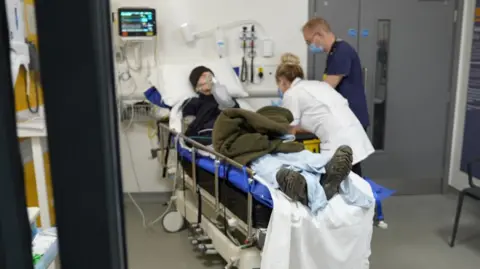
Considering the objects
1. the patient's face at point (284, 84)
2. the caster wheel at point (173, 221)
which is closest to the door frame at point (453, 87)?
the patient's face at point (284, 84)

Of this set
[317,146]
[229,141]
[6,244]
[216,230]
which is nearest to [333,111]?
[317,146]

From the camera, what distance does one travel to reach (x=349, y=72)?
3.39 meters

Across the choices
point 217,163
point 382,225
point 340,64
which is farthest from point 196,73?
point 382,225

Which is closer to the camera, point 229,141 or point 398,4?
point 229,141

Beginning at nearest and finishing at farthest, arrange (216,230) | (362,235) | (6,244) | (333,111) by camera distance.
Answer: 1. (6,244)
2. (362,235)
3. (216,230)
4. (333,111)

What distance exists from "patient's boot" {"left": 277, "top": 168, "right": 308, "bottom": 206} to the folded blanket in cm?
32

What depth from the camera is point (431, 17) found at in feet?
14.0

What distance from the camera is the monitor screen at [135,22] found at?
147 inches

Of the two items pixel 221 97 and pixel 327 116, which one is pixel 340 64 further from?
pixel 221 97

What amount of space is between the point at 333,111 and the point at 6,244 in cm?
269

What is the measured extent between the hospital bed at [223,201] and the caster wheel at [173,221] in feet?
0.24

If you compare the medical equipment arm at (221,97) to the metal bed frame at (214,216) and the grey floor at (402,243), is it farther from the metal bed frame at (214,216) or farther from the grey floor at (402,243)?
the grey floor at (402,243)

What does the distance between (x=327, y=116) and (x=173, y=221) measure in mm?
1474

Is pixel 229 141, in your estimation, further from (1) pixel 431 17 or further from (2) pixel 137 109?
(1) pixel 431 17
